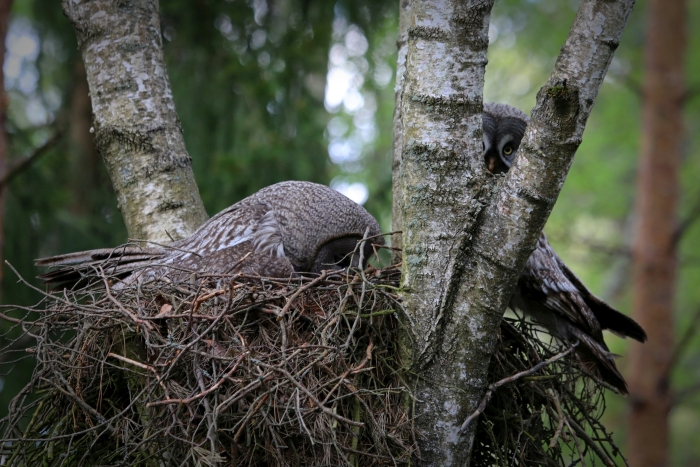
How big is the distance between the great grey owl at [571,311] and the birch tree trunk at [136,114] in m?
2.00

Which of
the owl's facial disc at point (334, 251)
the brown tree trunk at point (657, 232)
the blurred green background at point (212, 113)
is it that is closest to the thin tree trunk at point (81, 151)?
the blurred green background at point (212, 113)

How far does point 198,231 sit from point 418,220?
5.34 feet

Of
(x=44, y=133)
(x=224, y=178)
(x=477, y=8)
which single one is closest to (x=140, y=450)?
(x=477, y=8)

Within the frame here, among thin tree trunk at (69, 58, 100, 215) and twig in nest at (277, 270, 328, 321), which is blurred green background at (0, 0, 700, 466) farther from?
twig in nest at (277, 270, 328, 321)

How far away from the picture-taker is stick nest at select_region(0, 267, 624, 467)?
2.39 meters

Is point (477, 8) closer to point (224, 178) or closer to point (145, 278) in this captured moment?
point (145, 278)

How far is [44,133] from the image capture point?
7977 millimetres

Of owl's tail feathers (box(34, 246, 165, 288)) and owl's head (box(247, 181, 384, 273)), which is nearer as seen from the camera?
owl's tail feathers (box(34, 246, 165, 288))

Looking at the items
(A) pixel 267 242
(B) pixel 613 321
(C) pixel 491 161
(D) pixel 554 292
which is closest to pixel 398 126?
(C) pixel 491 161

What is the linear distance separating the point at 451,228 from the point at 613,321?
1.68m

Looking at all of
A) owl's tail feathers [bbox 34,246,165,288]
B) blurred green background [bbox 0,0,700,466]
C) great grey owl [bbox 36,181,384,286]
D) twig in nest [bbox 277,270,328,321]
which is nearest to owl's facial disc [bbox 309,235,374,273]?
great grey owl [bbox 36,181,384,286]

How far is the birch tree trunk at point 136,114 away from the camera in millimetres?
3535

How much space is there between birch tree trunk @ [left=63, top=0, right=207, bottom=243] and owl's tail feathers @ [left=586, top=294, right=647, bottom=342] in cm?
236

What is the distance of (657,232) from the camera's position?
22.3ft
